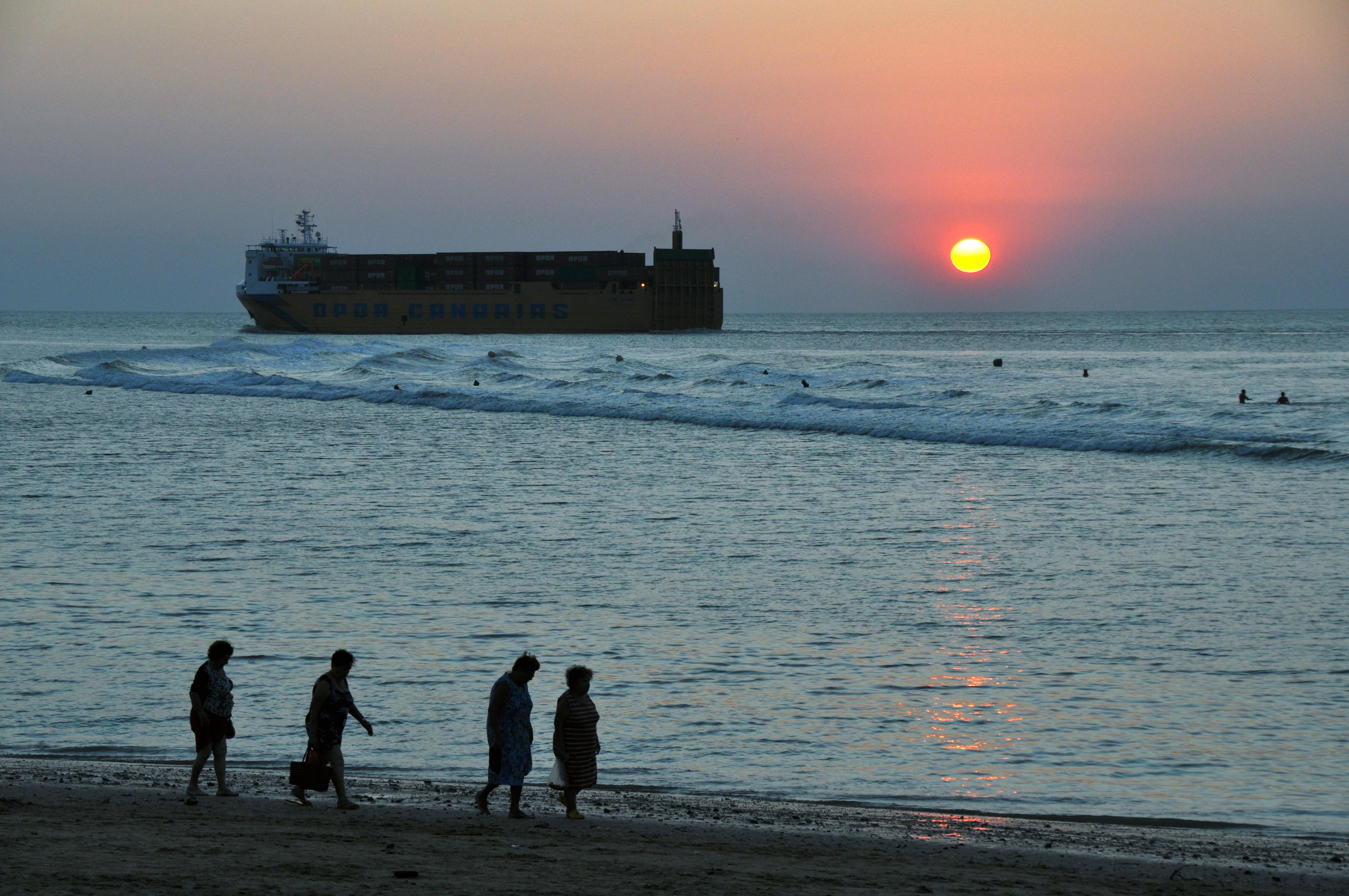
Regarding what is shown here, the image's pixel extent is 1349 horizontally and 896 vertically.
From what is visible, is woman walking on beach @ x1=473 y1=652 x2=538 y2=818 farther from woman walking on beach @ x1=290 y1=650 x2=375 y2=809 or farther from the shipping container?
the shipping container

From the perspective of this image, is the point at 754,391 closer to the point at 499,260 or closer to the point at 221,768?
the point at 221,768

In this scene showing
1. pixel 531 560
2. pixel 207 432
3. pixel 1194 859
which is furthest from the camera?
pixel 207 432

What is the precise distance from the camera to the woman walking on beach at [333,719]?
737cm

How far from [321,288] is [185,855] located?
121505mm

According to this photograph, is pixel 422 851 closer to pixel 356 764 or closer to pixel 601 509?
pixel 356 764

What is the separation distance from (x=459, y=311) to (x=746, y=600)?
11194cm

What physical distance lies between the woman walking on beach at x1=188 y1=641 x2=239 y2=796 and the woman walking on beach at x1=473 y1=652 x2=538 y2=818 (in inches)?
62.9

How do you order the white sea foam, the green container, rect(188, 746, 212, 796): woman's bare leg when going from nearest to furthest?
rect(188, 746, 212, 796): woman's bare leg
the white sea foam
the green container

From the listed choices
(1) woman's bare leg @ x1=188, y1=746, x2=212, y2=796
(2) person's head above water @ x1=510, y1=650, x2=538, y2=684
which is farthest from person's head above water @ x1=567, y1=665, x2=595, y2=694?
(1) woman's bare leg @ x1=188, y1=746, x2=212, y2=796

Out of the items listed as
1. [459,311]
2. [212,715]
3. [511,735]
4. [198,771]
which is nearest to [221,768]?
[198,771]

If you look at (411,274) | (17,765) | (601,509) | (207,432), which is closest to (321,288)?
(411,274)

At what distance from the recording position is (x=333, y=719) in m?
7.42

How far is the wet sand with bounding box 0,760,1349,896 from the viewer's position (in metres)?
5.98

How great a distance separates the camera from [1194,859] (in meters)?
6.57
